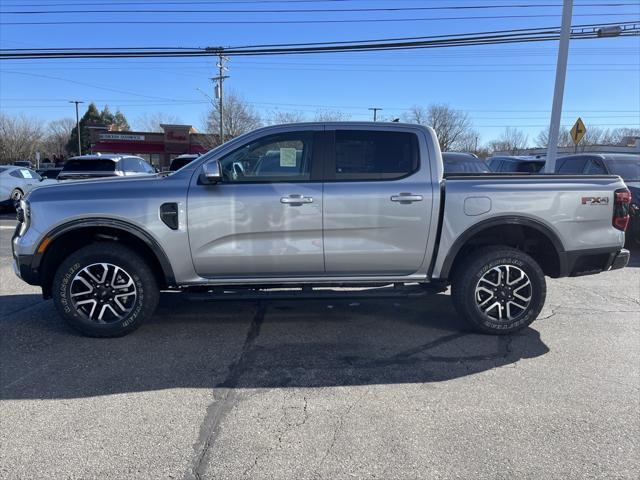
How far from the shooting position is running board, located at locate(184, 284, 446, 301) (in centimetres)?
449

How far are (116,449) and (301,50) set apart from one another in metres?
16.5

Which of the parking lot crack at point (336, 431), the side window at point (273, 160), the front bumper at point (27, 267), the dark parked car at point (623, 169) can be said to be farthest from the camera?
the dark parked car at point (623, 169)

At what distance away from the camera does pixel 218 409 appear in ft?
10.7

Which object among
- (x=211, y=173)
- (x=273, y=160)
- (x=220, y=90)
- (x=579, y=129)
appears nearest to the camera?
(x=211, y=173)

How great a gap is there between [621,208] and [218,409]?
166 inches

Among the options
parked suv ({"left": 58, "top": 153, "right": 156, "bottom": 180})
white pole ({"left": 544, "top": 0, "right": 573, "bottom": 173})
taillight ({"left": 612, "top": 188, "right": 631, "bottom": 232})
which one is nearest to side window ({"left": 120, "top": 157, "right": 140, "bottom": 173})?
parked suv ({"left": 58, "top": 153, "right": 156, "bottom": 180})

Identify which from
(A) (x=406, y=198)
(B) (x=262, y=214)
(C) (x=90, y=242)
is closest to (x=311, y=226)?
(B) (x=262, y=214)

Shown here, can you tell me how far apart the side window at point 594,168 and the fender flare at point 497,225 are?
7168 millimetres

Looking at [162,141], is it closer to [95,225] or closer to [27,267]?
[27,267]

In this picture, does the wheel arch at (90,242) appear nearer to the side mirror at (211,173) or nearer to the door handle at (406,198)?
the side mirror at (211,173)

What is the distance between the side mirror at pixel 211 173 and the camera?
166 inches

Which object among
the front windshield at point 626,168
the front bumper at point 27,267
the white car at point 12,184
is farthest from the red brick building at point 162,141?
the front bumper at point 27,267

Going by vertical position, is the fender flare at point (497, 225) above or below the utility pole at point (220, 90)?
below

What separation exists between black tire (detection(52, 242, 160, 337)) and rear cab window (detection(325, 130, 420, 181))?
2063 millimetres
